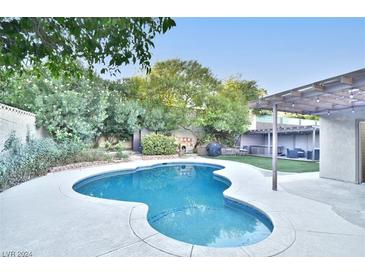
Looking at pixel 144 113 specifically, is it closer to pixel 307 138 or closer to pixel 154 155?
pixel 154 155

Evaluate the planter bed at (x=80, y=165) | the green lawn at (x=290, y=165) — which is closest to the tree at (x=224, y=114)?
the green lawn at (x=290, y=165)

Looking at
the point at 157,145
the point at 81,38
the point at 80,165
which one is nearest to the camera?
the point at 81,38

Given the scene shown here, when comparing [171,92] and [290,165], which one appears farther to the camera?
[171,92]

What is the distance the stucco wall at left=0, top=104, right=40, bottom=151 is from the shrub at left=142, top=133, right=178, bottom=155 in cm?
645

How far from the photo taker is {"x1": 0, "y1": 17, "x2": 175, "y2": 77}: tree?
2.78 metres

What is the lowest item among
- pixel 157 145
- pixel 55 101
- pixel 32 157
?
pixel 32 157

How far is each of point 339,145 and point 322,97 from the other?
279 cm

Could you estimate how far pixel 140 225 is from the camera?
11.4ft

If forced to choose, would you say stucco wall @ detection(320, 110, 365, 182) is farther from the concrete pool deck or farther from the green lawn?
the green lawn

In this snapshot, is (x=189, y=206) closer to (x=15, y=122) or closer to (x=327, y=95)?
(x=327, y=95)

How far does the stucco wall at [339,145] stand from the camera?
23.3 ft

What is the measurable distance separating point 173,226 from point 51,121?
10.0m

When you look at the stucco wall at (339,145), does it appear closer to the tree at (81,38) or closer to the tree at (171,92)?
the tree at (81,38)

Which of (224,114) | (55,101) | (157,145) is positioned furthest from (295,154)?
(55,101)
